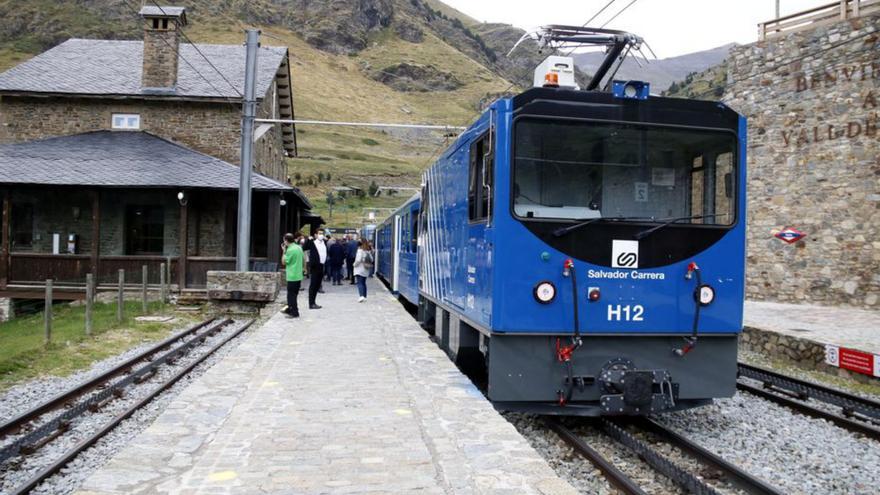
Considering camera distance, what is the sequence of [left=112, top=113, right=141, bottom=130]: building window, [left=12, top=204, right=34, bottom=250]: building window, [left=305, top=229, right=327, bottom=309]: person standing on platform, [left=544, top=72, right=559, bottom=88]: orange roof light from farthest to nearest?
[left=112, top=113, right=141, bottom=130]: building window < [left=12, top=204, right=34, bottom=250]: building window < [left=305, top=229, right=327, bottom=309]: person standing on platform < [left=544, top=72, right=559, bottom=88]: orange roof light

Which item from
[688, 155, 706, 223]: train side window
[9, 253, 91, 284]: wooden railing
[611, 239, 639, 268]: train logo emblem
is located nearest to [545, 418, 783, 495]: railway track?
[611, 239, 639, 268]: train logo emblem

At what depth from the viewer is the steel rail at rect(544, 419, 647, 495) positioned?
4.97m

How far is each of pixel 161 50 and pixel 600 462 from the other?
2357 centimetres

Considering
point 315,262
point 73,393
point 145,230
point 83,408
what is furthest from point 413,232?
point 145,230

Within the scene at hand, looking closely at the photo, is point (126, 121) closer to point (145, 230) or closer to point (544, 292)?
point (145, 230)

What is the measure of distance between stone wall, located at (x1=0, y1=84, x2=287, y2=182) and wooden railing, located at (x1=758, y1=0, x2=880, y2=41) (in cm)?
1615

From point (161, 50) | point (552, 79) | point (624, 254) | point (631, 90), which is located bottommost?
point (624, 254)

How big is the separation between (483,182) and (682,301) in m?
2.08

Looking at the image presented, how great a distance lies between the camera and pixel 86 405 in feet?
25.4

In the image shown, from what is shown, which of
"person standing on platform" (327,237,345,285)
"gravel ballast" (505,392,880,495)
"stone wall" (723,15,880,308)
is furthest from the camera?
"person standing on platform" (327,237,345,285)

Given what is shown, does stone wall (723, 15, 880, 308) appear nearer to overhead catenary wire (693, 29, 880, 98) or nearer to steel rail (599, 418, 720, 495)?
overhead catenary wire (693, 29, 880, 98)

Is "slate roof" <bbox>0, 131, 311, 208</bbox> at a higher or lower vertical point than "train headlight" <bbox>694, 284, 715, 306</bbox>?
higher

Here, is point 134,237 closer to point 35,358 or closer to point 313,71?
point 35,358

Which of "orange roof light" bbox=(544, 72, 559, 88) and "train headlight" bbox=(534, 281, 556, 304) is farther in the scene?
"orange roof light" bbox=(544, 72, 559, 88)
